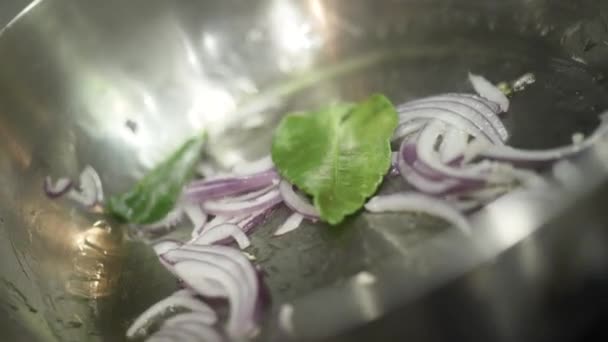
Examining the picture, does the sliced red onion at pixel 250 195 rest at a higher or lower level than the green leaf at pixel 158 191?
lower

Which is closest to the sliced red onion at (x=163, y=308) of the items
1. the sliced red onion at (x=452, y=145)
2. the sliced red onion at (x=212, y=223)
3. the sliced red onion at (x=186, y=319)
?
the sliced red onion at (x=186, y=319)

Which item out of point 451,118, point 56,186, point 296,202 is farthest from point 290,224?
point 56,186

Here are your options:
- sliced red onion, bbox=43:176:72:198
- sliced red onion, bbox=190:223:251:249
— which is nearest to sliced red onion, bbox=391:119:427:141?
sliced red onion, bbox=190:223:251:249

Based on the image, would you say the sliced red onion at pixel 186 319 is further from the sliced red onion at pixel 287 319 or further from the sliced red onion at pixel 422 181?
the sliced red onion at pixel 422 181

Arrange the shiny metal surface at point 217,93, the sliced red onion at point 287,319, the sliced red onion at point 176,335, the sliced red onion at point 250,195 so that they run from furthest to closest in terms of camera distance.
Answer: the sliced red onion at point 250,195, the shiny metal surface at point 217,93, the sliced red onion at point 176,335, the sliced red onion at point 287,319

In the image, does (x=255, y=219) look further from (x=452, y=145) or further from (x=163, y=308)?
(x=452, y=145)

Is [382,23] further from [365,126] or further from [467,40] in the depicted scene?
[365,126]
